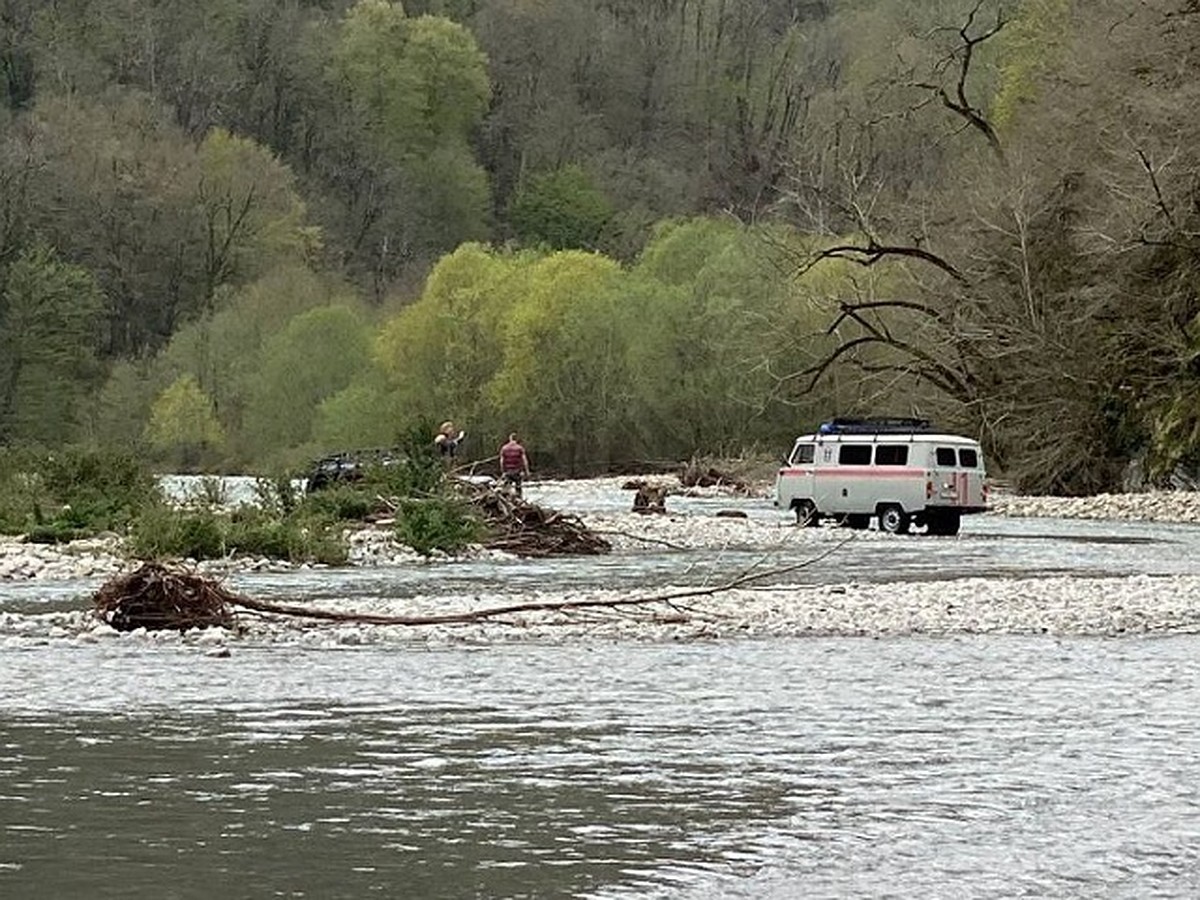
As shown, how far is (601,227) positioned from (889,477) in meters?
101

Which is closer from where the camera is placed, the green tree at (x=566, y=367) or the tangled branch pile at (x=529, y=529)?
the tangled branch pile at (x=529, y=529)

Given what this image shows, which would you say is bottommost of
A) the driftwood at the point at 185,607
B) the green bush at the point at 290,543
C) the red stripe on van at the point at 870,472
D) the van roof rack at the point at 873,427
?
the driftwood at the point at 185,607

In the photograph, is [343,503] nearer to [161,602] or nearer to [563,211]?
[161,602]

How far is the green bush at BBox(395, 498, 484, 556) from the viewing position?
103 ft

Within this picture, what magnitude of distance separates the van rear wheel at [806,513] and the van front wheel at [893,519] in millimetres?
1634

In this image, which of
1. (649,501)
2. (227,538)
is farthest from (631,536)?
(649,501)

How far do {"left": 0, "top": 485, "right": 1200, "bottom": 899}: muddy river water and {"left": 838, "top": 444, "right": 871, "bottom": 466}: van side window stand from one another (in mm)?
21523

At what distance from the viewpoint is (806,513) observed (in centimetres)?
4241

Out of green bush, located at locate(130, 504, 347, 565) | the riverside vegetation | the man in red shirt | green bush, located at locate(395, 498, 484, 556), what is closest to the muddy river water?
green bush, located at locate(130, 504, 347, 565)

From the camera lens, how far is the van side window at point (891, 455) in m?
40.2

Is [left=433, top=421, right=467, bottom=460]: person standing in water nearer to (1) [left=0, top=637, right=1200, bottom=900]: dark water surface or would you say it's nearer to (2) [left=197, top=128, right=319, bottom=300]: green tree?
(1) [left=0, top=637, right=1200, bottom=900]: dark water surface

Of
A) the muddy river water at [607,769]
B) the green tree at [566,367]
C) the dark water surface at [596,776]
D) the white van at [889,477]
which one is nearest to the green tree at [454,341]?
the green tree at [566,367]

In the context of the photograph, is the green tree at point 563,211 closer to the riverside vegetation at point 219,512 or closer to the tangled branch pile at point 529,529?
the riverside vegetation at point 219,512

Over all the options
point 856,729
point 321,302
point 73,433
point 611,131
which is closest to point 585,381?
point 321,302
